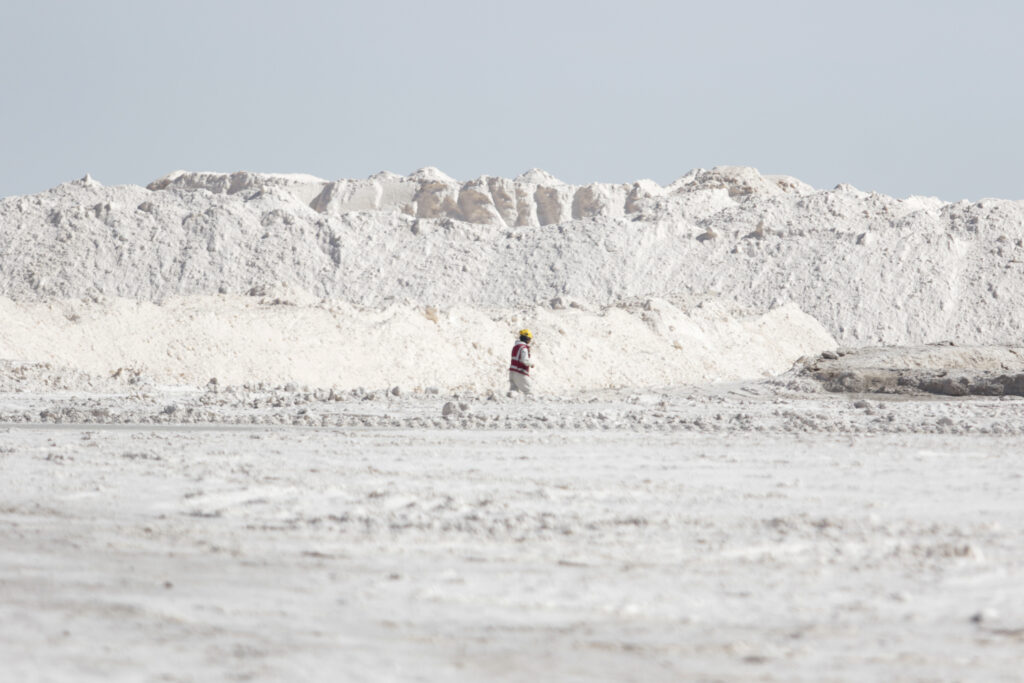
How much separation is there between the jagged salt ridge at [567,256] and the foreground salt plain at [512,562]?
97.0 feet

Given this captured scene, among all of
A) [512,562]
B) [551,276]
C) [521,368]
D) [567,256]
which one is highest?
[567,256]

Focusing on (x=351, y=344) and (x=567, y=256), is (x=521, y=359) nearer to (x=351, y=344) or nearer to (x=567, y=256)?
(x=351, y=344)

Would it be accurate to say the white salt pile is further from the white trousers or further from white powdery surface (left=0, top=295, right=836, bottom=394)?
the white trousers

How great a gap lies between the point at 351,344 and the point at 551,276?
17.9 m

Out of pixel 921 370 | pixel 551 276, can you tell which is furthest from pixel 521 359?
pixel 551 276

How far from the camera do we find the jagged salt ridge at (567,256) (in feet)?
136

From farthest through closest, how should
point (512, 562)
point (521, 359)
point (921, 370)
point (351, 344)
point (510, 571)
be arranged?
point (351, 344)
point (921, 370)
point (521, 359)
point (512, 562)
point (510, 571)

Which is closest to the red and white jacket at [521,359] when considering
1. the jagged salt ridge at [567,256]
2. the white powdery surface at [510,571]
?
the white powdery surface at [510,571]

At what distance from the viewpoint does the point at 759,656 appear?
345 cm

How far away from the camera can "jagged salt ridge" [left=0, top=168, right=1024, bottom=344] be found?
4150 cm

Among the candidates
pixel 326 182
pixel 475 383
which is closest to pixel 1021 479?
pixel 475 383

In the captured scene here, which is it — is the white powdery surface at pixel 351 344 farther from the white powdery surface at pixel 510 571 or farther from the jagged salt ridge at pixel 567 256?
the white powdery surface at pixel 510 571

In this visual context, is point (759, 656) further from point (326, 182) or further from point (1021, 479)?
point (326, 182)

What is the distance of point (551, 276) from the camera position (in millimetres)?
45000
